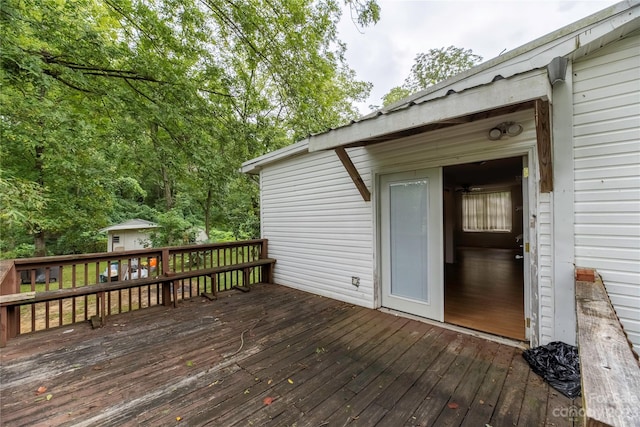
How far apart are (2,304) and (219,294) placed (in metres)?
2.49

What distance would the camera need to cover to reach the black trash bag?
6.36 ft

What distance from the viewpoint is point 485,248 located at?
34.2 ft

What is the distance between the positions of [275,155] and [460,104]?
3.54 m

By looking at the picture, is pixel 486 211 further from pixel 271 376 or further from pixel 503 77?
pixel 271 376

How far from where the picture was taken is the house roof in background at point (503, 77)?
1943 mm

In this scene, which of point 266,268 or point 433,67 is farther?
point 433,67

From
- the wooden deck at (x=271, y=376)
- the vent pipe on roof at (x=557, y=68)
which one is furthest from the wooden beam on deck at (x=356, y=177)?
the vent pipe on roof at (x=557, y=68)

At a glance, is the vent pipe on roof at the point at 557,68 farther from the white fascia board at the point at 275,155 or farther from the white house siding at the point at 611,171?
the white fascia board at the point at 275,155

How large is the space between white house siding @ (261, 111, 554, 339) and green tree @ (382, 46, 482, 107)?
34.8ft

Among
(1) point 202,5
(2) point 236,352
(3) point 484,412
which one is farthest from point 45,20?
(3) point 484,412

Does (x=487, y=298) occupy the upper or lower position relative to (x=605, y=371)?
lower

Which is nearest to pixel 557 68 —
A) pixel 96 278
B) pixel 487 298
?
pixel 487 298

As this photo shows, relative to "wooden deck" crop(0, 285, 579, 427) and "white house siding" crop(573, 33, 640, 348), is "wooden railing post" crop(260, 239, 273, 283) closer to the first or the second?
"wooden deck" crop(0, 285, 579, 427)

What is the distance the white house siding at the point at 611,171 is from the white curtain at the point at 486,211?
9130 millimetres
